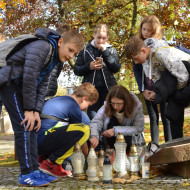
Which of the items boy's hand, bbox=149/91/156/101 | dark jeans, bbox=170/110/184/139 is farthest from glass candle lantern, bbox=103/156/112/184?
boy's hand, bbox=149/91/156/101

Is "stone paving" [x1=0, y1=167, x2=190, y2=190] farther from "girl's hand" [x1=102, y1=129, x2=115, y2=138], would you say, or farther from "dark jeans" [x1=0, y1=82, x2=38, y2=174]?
"girl's hand" [x1=102, y1=129, x2=115, y2=138]

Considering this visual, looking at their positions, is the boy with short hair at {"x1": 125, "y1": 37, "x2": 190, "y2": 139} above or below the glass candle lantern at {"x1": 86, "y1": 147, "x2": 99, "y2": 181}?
above

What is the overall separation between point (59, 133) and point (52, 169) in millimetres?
456

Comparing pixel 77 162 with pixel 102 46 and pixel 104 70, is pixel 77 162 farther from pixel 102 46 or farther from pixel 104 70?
pixel 102 46

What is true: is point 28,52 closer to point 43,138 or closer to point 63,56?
point 63,56

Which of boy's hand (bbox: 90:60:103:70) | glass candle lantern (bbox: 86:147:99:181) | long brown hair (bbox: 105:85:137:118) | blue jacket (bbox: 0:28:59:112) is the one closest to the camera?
blue jacket (bbox: 0:28:59:112)

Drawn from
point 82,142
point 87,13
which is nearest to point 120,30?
point 87,13

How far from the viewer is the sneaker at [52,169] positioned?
3735mm

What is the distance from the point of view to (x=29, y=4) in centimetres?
1084

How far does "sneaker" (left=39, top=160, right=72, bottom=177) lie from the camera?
3735mm

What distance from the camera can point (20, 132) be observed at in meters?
3.13

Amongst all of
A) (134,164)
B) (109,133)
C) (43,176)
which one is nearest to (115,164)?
(134,164)

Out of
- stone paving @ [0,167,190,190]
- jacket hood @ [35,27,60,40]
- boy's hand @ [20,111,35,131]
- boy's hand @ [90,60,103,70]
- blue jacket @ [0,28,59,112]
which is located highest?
jacket hood @ [35,27,60,40]

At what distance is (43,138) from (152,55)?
5.96 feet
